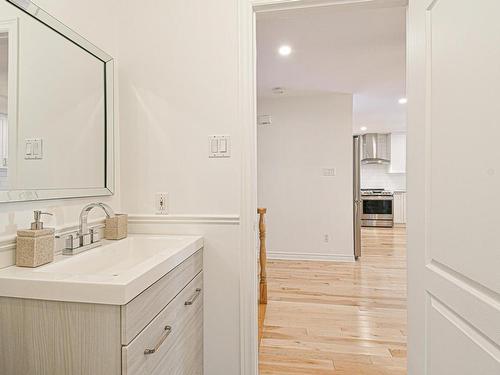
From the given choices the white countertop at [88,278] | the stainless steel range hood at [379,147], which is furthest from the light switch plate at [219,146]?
the stainless steel range hood at [379,147]

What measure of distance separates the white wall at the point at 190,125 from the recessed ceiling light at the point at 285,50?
1.46 metres

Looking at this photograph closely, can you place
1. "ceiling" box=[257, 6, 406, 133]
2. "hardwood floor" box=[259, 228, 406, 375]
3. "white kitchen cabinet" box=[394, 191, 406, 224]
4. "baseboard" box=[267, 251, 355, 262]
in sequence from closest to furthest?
"hardwood floor" box=[259, 228, 406, 375] → "ceiling" box=[257, 6, 406, 133] → "baseboard" box=[267, 251, 355, 262] → "white kitchen cabinet" box=[394, 191, 406, 224]

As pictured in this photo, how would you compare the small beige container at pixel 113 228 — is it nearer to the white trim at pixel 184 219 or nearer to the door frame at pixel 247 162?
the white trim at pixel 184 219

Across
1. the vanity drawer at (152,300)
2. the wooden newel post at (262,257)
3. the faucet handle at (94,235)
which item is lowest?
the wooden newel post at (262,257)

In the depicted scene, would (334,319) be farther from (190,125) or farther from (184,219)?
(190,125)

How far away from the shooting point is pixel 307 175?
4516 millimetres

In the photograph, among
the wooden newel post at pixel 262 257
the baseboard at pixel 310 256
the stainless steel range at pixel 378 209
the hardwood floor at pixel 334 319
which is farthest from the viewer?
the stainless steel range at pixel 378 209

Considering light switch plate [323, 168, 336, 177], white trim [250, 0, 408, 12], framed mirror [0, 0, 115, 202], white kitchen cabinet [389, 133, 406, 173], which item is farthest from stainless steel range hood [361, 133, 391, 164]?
framed mirror [0, 0, 115, 202]

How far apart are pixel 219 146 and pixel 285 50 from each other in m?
1.87

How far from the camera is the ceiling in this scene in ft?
7.70

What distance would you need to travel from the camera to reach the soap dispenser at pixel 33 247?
102 centimetres

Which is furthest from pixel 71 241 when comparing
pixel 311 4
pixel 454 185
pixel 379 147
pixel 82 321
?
pixel 379 147

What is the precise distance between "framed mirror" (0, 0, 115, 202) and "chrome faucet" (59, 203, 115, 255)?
0.38ft

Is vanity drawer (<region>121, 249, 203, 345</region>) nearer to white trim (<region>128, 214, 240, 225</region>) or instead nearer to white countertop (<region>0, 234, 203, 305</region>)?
white countertop (<region>0, 234, 203, 305</region>)
